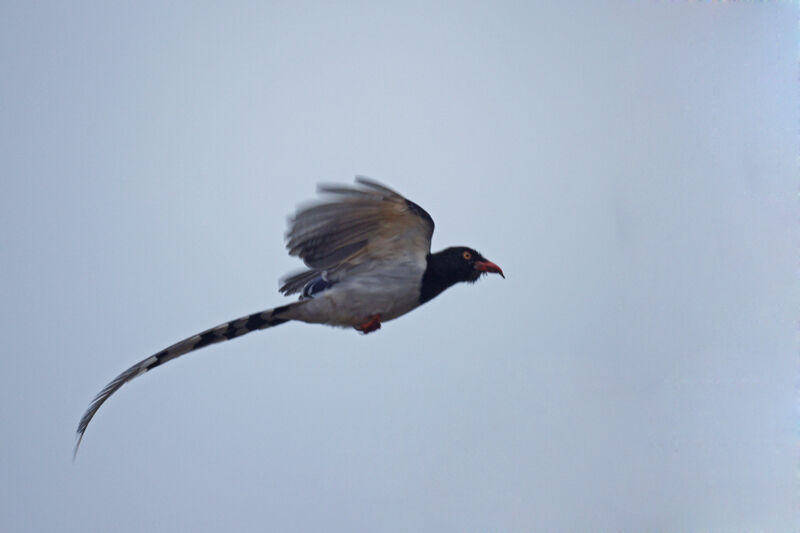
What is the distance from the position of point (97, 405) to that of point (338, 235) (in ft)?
4.64

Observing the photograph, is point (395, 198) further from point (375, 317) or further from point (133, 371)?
point (133, 371)

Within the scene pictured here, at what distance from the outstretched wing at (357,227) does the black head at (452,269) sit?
0.10 metres

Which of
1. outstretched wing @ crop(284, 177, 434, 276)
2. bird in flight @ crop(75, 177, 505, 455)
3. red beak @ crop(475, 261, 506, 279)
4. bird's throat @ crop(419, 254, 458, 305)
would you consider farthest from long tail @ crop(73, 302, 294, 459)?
red beak @ crop(475, 261, 506, 279)

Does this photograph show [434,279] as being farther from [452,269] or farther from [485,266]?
[485,266]

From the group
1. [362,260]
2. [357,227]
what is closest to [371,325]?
[362,260]

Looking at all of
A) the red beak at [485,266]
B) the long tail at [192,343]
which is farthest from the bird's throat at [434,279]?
the long tail at [192,343]

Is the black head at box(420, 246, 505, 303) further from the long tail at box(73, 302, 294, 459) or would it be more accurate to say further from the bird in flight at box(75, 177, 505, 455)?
the long tail at box(73, 302, 294, 459)

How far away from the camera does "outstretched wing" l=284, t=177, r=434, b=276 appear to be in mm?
3959

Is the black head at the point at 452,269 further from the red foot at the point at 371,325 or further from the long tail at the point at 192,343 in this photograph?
the long tail at the point at 192,343

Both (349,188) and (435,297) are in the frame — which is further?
(435,297)

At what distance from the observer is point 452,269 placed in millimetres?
4277

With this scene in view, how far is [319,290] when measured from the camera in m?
4.28

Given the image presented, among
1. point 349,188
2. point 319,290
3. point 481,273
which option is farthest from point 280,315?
point 481,273

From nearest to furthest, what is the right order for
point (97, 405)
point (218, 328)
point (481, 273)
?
point (97, 405), point (218, 328), point (481, 273)
